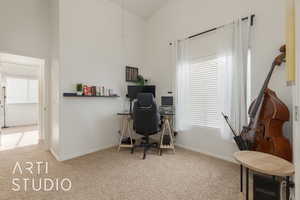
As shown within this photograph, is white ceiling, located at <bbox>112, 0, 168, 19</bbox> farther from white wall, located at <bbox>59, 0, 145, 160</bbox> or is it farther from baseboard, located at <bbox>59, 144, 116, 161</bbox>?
baseboard, located at <bbox>59, 144, 116, 161</bbox>

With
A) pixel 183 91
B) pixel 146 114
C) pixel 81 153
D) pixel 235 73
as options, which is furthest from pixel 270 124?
pixel 81 153

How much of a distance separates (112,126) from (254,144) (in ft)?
8.85

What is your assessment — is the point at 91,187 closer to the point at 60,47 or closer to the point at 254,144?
the point at 254,144

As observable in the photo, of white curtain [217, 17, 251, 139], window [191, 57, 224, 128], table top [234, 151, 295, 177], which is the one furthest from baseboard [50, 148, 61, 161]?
white curtain [217, 17, 251, 139]

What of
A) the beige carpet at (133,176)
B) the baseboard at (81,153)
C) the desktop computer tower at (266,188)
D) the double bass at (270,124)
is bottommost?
the beige carpet at (133,176)

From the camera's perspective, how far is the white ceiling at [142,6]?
136 inches

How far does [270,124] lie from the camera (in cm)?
169

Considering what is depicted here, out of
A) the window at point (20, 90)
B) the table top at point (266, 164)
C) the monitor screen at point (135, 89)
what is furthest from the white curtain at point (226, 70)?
the window at point (20, 90)

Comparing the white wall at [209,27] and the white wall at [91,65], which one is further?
the white wall at [91,65]

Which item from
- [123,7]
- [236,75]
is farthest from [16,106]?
[236,75]

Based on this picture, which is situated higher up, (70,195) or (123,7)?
(123,7)

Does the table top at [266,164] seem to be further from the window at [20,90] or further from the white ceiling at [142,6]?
the window at [20,90]

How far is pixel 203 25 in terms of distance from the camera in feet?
9.43

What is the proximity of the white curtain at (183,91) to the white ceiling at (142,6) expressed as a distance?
127cm
